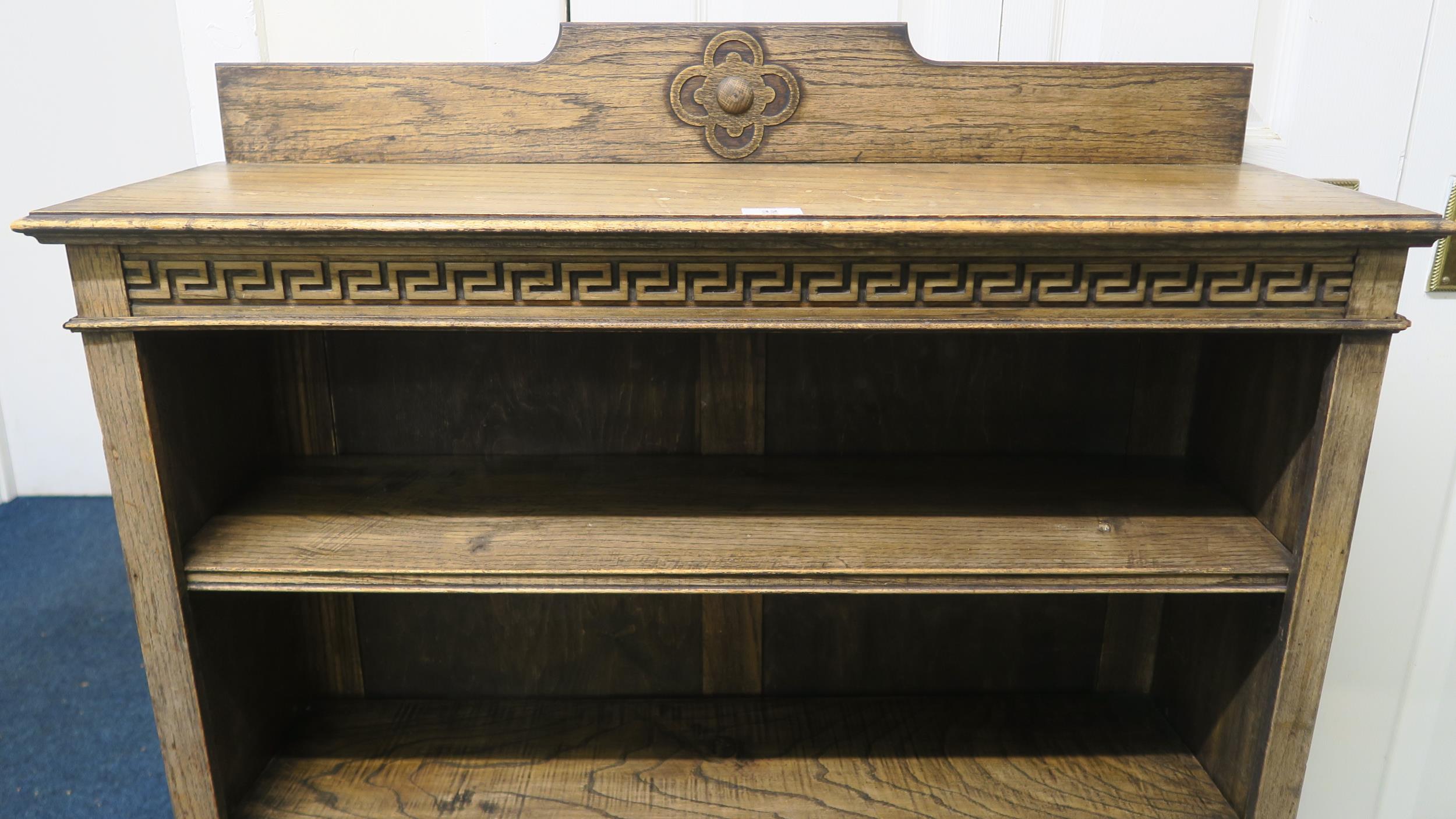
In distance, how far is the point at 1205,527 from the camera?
99 centimetres

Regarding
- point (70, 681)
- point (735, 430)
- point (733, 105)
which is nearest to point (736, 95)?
point (733, 105)

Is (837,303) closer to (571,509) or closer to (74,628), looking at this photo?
(571,509)

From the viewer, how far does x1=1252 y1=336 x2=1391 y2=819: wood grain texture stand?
0.85 m

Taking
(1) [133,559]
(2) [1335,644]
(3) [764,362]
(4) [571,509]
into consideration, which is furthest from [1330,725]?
(1) [133,559]

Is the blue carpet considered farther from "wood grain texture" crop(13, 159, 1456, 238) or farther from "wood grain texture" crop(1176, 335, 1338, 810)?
"wood grain texture" crop(1176, 335, 1338, 810)

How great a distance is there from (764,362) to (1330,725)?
889 mm

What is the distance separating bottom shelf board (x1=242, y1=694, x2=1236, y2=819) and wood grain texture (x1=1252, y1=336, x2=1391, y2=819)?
0.13 meters

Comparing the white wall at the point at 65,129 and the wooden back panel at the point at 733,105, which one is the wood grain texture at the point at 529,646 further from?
the white wall at the point at 65,129

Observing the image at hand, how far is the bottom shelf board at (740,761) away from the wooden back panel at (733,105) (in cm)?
66

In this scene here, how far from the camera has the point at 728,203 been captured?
0.84 metres

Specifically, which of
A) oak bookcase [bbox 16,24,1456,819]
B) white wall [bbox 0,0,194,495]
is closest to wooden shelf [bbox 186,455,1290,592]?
oak bookcase [bbox 16,24,1456,819]

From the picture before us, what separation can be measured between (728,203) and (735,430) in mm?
367

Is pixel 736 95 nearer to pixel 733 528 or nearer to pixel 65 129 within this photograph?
pixel 733 528

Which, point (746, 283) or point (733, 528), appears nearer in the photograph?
point (746, 283)
